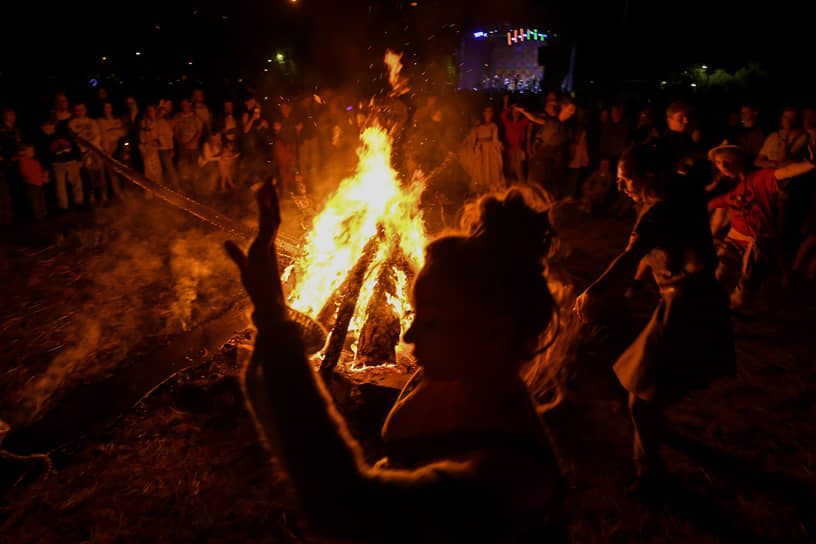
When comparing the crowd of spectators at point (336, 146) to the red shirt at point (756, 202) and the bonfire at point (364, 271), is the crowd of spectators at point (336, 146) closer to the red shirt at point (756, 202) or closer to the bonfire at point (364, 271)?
the red shirt at point (756, 202)

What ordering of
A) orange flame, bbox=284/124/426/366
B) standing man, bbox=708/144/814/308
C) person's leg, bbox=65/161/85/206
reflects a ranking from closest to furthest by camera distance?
standing man, bbox=708/144/814/308, orange flame, bbox=284/124/426/366, person's leg, bbox=65/161/85/206

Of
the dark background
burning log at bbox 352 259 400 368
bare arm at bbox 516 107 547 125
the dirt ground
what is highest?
the dark background

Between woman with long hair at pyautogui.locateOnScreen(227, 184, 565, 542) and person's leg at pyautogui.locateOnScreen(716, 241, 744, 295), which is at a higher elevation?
woman with long hair at pyautogui.locateOnScreen(227, 184, 565, 542)

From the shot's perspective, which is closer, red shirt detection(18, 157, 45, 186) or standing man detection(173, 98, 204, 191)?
red shirt detection(18, 157, 45, 186)

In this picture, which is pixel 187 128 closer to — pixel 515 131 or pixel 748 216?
pixel 515 131

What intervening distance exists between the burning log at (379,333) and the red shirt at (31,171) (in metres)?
7.72

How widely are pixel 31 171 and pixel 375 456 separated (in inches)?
361

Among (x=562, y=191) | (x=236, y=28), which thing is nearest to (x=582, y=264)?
(x=562, y=191)

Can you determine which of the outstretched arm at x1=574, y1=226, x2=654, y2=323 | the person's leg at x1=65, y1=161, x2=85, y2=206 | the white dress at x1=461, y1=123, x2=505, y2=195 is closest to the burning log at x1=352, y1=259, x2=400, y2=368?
the outstretched arm at x1=574, y1=226, x2=654, y2=323

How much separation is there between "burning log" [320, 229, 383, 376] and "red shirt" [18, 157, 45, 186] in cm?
746

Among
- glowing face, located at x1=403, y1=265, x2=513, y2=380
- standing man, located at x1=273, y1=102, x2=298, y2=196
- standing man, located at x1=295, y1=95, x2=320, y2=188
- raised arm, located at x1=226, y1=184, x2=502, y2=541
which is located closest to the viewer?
raised arm, located at x1=226, y1=184, x2=502, y2=541

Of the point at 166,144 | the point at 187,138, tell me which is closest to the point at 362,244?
the point at 166,144

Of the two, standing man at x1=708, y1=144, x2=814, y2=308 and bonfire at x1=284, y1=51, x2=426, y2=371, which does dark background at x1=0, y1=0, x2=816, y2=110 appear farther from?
standing man at x1=708, y1=144, x2=814, y2=308

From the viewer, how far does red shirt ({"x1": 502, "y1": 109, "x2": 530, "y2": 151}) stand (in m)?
12.0
